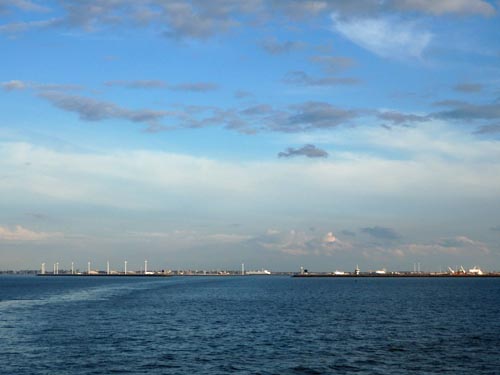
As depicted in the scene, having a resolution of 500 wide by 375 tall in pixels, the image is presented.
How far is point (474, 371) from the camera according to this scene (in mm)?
50750

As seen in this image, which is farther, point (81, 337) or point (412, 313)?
point (412, 313)

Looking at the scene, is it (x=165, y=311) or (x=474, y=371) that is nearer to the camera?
(x=474, y=371)

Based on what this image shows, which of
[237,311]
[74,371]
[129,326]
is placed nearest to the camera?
[74,371]

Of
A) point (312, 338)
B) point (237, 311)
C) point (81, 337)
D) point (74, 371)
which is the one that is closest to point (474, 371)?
point (312, 338)

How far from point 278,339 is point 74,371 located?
2687cm

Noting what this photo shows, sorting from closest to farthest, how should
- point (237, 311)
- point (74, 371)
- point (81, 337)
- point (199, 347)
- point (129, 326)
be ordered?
1. point (74, 371)
2. point (199, 347)
3. point (81, 337)
4. point (129, 326)
5. point (237, 311)

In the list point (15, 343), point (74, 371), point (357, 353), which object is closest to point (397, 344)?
point (357, 353)

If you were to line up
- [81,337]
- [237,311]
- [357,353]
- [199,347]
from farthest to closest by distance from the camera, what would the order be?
[237,311]
[81,337]
[199,347]
[357,353]

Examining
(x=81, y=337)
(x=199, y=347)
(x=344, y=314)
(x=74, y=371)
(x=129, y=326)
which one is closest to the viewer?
(x=74, y=371)

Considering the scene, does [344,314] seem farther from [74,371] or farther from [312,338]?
[74,371]

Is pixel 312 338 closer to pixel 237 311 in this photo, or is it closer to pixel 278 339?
pixel 278 339

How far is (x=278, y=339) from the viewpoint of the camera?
6994cm

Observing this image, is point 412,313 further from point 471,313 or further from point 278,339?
point 278,339

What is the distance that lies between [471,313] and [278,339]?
166 ft
